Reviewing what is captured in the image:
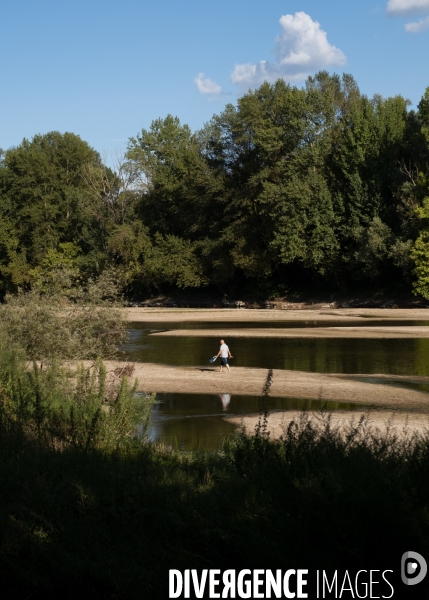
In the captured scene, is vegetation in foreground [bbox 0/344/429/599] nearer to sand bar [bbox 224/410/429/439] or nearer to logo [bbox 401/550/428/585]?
logo [bbox 401/550/428/585]

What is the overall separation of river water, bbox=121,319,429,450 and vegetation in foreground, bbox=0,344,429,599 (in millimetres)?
6456

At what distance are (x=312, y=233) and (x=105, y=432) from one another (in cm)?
6034

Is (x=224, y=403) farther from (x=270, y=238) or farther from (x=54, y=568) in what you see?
(x=270, y=238)

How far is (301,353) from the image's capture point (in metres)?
34.3

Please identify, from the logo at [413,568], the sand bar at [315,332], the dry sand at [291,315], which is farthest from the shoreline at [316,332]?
the logo at [413,568]

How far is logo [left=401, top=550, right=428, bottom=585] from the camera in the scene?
220 inches

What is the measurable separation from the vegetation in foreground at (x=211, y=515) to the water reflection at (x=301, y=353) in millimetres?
20728

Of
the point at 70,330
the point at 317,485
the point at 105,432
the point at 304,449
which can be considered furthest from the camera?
the point at 70,330

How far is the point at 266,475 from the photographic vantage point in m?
7.09

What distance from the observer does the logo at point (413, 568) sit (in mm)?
5578

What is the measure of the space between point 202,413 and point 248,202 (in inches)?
2232

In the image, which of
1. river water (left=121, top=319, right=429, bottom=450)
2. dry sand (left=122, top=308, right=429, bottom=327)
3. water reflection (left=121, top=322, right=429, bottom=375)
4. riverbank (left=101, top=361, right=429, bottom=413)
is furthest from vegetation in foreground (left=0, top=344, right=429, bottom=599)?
dry sand (left=122, top=308, right=429, bottom=327)

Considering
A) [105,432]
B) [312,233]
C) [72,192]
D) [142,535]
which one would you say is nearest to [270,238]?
[312,233]

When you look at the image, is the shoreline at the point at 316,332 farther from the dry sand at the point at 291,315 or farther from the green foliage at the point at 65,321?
the green foliage at the point at 65,321
